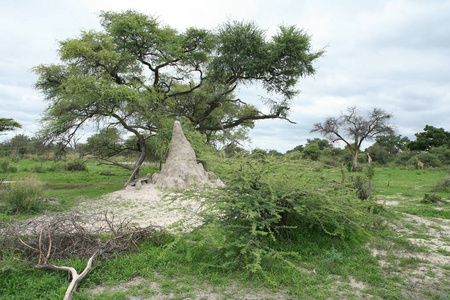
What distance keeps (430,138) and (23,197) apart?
4652 cm

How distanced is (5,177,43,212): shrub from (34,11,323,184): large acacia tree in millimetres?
4845

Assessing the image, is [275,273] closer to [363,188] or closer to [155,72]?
[363,188]

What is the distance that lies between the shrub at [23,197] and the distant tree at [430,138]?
44.3 metres

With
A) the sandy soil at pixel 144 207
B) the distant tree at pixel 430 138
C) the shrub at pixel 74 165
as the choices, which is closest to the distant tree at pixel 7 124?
the shrub at pixel 74 165

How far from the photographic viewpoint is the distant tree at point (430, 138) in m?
39.2

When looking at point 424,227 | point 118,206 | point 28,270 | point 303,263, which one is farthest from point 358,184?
point 28,270

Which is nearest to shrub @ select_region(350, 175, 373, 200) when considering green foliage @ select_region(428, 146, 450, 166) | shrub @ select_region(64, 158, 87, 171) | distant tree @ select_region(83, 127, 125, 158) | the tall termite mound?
the tall termite mound

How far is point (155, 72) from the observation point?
18.1 m

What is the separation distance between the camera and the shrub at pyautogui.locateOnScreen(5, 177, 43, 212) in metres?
7.83

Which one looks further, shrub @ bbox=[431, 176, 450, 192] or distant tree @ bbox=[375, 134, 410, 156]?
distant tree @ bbox=[375, 134, 410, 156]

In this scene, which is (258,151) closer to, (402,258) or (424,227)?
(402,258)

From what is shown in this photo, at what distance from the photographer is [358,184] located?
27.3 ft

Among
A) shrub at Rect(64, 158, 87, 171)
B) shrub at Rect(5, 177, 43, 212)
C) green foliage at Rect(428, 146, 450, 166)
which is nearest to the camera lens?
shrub at Rect(5, 177, 43, 212)

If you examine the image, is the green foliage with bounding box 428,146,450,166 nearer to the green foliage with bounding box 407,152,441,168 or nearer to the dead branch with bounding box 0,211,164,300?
the green foliage with bounding box 407,152,441,168
